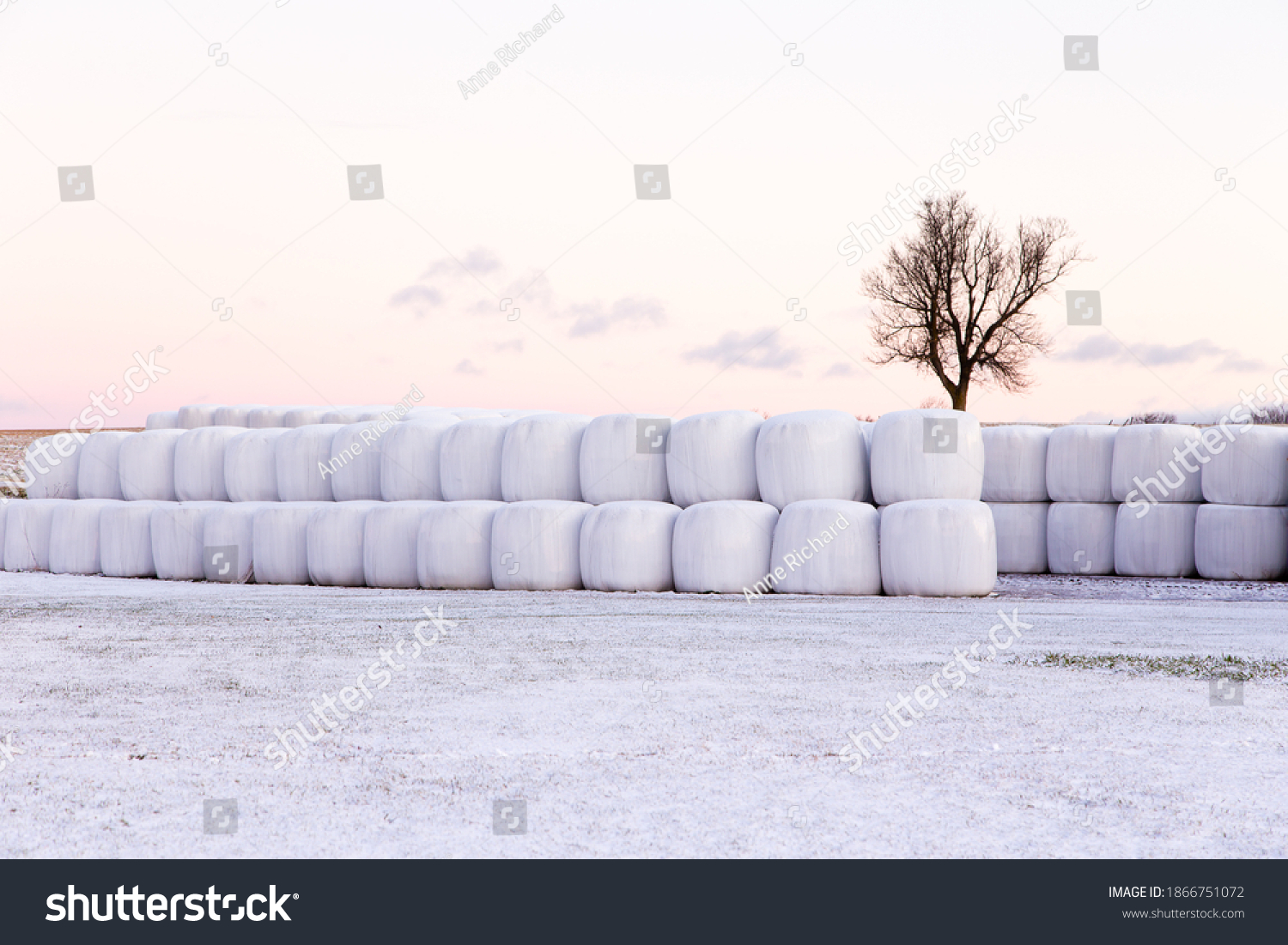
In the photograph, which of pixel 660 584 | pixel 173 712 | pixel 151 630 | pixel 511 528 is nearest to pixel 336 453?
pixel 511 528

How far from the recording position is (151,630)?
240 inches

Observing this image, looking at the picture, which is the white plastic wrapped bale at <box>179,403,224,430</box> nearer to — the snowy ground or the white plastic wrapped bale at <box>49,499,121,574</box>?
the white plastic wrapped bale at <box>49,499,121,574</box>

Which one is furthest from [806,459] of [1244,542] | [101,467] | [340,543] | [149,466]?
[101,467]

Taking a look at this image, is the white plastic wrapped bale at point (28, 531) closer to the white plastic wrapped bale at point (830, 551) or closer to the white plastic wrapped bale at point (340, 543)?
the white plastic wrapped bale at point (340, 543)

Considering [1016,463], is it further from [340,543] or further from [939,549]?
[340,543]

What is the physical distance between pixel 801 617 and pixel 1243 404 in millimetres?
6245

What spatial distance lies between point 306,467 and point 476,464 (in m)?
A: 1.59

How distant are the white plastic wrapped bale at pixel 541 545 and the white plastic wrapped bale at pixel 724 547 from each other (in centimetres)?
81

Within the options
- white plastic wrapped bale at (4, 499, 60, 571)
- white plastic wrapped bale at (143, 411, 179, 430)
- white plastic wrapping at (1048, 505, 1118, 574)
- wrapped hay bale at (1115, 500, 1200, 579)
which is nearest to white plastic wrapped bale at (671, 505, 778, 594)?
white plastic wrapping at (1048, 505, 1118, 574)

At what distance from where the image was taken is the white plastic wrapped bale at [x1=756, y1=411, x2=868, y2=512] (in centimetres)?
855

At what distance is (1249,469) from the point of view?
10.4m

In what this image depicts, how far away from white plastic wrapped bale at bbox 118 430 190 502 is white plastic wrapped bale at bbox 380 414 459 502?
91.1 inches

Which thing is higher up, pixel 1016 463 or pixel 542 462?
pixel 542 462
